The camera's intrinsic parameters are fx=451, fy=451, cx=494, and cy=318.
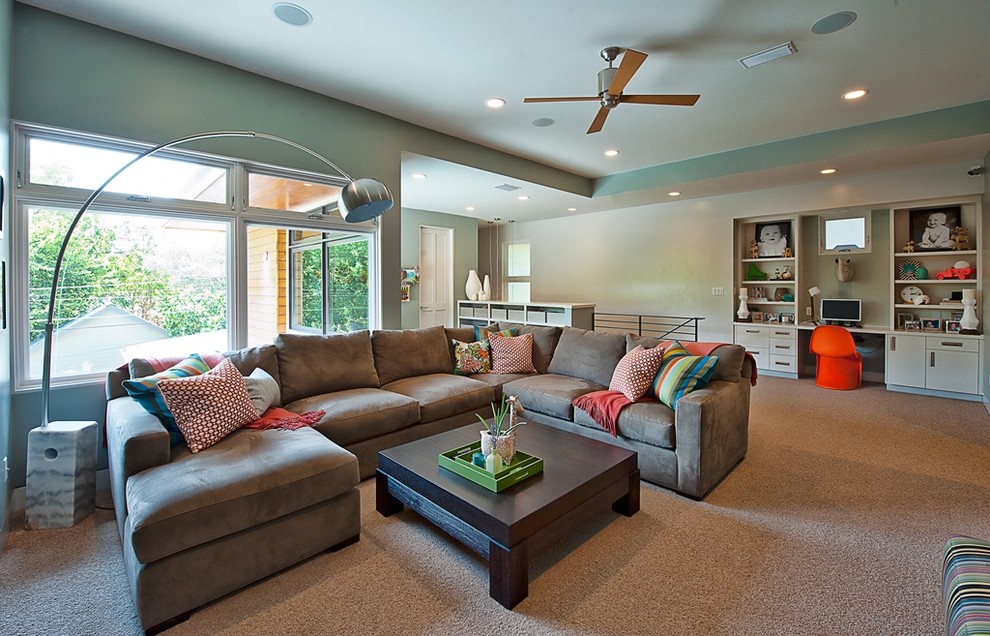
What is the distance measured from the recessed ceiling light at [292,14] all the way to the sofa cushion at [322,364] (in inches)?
80.0

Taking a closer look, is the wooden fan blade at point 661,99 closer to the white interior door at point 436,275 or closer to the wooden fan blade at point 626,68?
the wooden fan blade at point 626,68

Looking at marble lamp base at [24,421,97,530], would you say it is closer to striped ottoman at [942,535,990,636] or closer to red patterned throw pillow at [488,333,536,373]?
red patterned throw pillow at [488,333,536,373]

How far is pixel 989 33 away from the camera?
9.09 ft

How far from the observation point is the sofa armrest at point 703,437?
2637mm

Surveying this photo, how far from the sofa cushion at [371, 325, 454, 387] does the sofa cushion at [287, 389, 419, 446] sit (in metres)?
0.51

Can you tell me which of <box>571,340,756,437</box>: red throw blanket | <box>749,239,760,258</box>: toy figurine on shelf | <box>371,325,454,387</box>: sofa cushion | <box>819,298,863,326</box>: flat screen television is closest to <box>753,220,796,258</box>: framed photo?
<box>749,239,760,258</box>: toy figurine on shelf

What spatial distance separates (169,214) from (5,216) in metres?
0.83

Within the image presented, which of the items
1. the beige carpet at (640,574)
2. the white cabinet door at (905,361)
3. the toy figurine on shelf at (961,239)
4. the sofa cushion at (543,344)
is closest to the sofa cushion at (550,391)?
the sofa cushion at (543,344)

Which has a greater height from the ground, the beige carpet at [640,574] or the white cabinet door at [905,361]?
the white cabinet door at [905,361]

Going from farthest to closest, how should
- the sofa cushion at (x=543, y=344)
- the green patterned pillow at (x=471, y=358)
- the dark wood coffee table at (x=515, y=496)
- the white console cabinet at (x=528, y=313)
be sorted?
the white console cabinet at (x=528, y=313) → the sofa cushion at (x=543, y=344) → the green patterned pillow at (x=471, y=358) → the dark wood coffee table at (x=515, y=496)

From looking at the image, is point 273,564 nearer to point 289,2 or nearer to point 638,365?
point 638,365

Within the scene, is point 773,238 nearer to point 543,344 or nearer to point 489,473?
point 543,344

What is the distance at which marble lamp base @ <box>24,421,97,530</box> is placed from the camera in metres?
2.31

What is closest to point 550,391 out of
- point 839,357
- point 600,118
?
point 600,118
